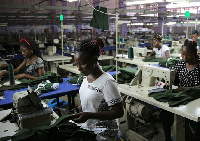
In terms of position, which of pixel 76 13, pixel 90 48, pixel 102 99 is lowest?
pixel 102 99

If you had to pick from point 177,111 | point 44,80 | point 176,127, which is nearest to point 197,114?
point 177,111

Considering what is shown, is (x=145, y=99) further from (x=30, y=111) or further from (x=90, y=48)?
(x=30, y=111)

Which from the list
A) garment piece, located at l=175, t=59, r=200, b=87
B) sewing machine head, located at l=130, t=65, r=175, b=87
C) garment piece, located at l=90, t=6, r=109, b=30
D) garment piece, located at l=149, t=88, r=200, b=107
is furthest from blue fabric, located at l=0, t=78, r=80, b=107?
garment piece, located at l=90, t=6, r=109, b=30

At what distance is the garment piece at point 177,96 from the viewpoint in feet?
7.67

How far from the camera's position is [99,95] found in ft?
5.57

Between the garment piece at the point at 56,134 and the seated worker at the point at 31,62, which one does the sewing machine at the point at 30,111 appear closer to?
the garment piece at the point at 56,134

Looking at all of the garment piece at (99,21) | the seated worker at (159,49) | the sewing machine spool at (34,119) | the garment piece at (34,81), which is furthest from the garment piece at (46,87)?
the seated worker at (159,49)

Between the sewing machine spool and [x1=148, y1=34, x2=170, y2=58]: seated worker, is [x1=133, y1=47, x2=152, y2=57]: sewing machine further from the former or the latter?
the sewing machine spool

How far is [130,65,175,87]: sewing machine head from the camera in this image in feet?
8.65

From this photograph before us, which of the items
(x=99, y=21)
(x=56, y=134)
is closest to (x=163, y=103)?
(x=56, y=134)

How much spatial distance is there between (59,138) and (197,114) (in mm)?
1353

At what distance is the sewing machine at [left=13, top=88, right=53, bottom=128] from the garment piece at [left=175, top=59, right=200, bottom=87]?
79.7 inches

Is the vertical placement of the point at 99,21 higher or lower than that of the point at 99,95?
higher

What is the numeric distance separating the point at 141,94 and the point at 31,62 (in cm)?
195
